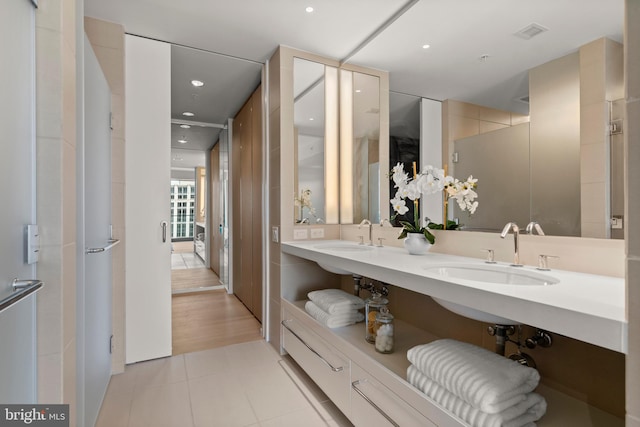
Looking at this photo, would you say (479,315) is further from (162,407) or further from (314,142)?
(314,142)

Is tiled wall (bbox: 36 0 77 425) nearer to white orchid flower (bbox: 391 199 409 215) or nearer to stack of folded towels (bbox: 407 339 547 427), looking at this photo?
stack of folded towels (bbox: 407 339 547 427)

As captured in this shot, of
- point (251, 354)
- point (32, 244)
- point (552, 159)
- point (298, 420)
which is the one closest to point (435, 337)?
point (298, 420)

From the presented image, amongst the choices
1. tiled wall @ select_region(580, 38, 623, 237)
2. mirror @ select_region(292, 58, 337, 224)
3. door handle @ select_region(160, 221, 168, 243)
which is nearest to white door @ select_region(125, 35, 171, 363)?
door handle @ select_region(160, 221, 168, 243)

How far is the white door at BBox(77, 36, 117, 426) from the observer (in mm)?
1288

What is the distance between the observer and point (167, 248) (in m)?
2.45

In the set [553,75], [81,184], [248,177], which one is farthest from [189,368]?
[553,75]

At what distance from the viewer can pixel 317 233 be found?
2629mm

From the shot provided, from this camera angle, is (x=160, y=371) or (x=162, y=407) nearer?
(x=162, y=407)

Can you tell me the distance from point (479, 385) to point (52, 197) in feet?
4.77

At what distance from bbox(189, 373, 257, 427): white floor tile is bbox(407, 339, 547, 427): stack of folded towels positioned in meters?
1.06

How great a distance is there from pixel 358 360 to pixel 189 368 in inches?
56.7

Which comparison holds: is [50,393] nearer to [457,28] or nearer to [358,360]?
[358,360]

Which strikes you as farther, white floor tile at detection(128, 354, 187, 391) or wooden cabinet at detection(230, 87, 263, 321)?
wooden cabinet at detection(230, 87, 263, 321)

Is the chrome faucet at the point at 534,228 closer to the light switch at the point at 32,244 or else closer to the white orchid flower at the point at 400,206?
the white orchid flower at the point at 400,206
